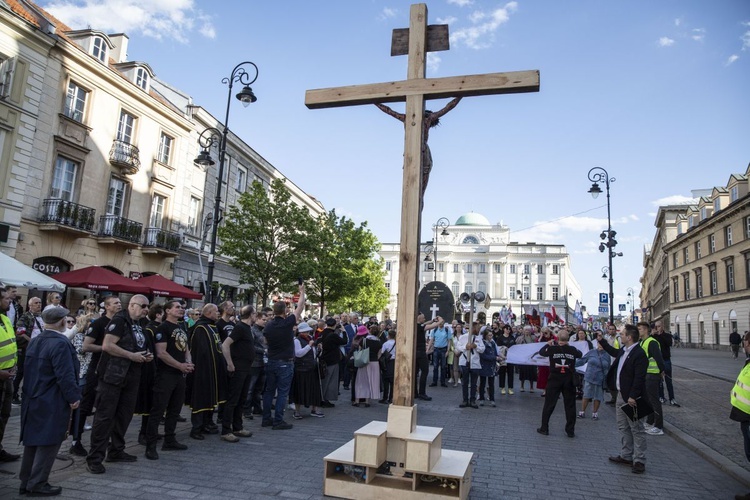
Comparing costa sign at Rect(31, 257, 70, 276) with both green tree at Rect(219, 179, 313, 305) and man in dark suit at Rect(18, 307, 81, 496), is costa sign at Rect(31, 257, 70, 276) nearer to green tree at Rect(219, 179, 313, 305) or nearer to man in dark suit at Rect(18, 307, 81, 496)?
green tree at Rect(219, 179, 313, 305)

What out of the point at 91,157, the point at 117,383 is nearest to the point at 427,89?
the point at 117,383

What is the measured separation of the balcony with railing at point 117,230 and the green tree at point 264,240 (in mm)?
3780

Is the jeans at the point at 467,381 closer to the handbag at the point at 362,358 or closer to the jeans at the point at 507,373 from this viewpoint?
the handbag at the point at 362,358

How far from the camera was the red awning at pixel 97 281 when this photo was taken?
608 inches

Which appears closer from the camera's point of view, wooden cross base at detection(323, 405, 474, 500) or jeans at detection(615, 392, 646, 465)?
wooden cross base at detection(323, 405, 474, 500)

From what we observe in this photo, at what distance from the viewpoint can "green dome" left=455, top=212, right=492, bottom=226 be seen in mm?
103456

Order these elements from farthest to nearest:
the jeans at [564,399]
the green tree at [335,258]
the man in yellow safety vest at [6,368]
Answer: the green tree at [335,258] → the jeans at [564,399] → the man in yellow safety vest at [6,368]

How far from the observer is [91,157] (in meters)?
20.7

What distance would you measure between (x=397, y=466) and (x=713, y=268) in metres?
51.7

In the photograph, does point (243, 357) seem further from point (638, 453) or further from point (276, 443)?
point (638, 453)

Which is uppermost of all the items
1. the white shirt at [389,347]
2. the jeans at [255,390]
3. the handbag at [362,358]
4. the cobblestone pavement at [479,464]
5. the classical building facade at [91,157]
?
the classical building facade at [91,157]

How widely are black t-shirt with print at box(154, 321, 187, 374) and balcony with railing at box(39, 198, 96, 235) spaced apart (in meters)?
14.8

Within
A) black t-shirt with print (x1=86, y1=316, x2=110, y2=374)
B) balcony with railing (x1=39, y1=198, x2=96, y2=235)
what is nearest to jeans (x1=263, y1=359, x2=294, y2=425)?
black t-shirt with print (x1=86, y1=316, x2=110, y2=374)

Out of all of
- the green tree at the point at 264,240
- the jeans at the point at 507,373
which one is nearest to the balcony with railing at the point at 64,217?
the green tree at the point at 264,240
